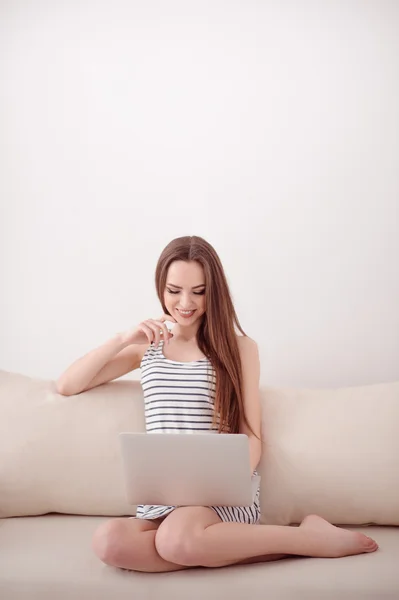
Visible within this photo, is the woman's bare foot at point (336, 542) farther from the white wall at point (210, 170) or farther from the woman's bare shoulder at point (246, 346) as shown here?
the white wall at point (210, 170)

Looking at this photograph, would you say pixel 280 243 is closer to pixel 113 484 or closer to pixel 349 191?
pixel 349 191

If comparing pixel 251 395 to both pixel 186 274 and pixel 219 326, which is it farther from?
pixel 186 274

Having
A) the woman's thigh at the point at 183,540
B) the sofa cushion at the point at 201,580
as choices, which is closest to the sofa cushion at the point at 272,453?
the sofa cushion at the point at 201,580

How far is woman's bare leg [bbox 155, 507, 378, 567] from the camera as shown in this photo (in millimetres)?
1773

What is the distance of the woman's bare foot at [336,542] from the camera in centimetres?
188

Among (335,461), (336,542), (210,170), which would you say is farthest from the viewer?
(210,170)

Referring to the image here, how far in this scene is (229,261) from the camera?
269 centimetres

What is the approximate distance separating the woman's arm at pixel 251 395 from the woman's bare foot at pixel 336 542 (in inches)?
11.0

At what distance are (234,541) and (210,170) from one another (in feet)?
4.53

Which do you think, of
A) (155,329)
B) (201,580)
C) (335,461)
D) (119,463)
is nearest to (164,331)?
(155,329)

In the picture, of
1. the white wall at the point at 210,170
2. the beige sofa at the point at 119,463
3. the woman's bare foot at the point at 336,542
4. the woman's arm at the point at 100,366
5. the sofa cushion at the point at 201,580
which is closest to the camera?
the sofa cushion at the point at 201,580

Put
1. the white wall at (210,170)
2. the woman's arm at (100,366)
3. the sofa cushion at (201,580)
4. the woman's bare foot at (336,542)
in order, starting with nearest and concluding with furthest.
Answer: the sofa cushion at (201,580) < the woman's bare foot at (336,542) < the woman's arm at (100,366) < the white wall at (210,170)

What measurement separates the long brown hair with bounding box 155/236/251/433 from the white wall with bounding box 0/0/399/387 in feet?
1.49

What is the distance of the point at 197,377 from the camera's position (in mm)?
2186
